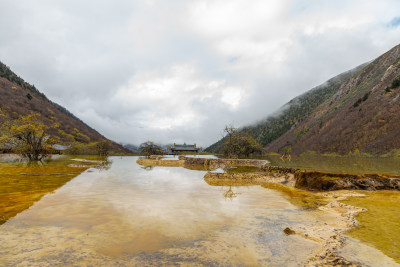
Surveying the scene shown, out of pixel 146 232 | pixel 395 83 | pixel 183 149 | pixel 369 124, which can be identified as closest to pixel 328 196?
pixel 146 232

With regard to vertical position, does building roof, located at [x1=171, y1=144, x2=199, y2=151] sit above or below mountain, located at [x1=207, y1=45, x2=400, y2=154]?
below

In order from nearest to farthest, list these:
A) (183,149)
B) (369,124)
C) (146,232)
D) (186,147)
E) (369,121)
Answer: (146,232), (369,124), (369,121), (183,149), (186,147)

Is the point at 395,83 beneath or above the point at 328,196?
above

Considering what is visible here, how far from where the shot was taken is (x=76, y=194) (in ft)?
38.0

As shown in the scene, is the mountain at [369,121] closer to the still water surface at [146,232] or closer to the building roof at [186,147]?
the building roof at [186,147]

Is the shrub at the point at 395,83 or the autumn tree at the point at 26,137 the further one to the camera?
the shrub at the point at 395,83

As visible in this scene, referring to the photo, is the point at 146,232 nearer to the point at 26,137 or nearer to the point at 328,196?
the point at 328,196

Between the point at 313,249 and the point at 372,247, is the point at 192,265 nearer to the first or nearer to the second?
the point at 313,249

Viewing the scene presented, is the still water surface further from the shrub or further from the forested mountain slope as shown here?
the shrub

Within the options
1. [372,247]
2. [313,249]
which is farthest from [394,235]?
[313,249]

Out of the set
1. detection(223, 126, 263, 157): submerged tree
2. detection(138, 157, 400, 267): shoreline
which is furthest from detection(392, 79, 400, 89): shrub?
detection(138, 157, 400, 267): shoreline

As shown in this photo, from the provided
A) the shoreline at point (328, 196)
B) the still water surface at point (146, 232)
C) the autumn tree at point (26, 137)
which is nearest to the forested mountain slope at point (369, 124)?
the shoreline at point (328, 196)

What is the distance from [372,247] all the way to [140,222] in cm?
693

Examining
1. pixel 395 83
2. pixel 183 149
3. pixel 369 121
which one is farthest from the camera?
pixel 183 149
